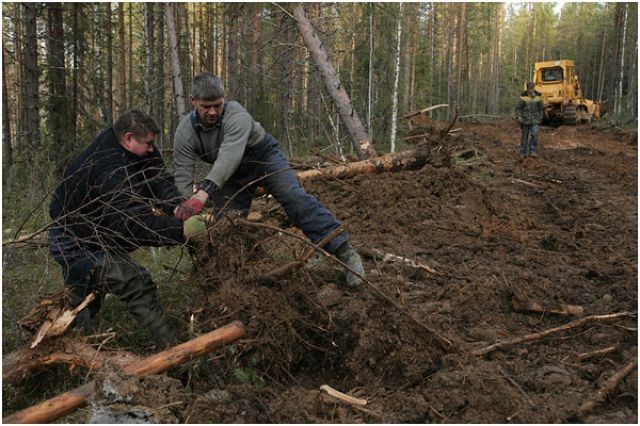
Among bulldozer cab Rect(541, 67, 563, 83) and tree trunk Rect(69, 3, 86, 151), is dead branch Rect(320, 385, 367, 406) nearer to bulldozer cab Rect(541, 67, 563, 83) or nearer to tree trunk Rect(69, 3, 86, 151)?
tree trunk Rect(69, 3, 86, 151)

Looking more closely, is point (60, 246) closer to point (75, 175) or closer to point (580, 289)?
point (75, 175)

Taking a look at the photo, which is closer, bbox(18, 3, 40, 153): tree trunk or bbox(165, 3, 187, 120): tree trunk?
bbox(18, 3, 40, 153): tree trunk

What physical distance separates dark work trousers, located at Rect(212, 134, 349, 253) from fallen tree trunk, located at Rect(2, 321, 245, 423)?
112 centimetres

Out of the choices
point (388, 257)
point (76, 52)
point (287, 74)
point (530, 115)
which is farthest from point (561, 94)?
point (388, 257)

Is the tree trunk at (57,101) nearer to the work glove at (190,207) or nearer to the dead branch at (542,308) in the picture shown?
the work glove at (190,207)

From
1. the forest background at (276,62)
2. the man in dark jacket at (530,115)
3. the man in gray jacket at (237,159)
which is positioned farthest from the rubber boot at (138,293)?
the man in dark jacket at (530,115)

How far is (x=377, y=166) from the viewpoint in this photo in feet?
26.7

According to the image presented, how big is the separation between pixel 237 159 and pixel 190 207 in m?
0.56

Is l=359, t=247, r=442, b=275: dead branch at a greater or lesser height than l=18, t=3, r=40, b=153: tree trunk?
lesser

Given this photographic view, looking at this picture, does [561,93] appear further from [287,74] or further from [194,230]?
[194,230]

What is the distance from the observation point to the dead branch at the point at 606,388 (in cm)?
269

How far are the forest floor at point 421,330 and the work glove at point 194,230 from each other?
0.18 metres

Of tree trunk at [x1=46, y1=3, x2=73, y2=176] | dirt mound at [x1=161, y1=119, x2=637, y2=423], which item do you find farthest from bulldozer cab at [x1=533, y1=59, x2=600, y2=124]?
tree trunk at [x1=46, y1=3, x2=73, y2=176]

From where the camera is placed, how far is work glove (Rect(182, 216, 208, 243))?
3961mm
